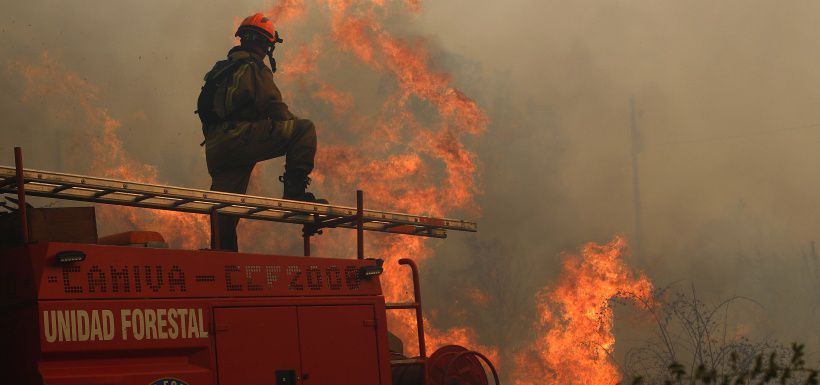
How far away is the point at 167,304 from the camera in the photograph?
8.57 metres

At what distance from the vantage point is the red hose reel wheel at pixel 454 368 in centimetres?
1111

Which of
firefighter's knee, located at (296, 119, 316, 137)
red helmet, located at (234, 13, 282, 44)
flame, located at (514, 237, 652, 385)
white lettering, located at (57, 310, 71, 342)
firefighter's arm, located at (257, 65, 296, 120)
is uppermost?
red helmet, located at (234, 13, 282, 44)

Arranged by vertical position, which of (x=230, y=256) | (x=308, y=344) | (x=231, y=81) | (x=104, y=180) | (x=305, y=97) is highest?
(x=305, y=97)

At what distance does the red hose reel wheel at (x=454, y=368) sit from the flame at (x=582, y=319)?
1562 cm

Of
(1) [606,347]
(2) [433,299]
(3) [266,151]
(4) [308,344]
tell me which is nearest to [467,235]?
(2) [433,299]

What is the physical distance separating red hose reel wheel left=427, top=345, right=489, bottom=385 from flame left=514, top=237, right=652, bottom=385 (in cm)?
1562

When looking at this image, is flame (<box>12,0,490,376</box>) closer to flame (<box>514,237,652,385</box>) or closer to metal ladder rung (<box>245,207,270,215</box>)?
flame (<box>514,237,652,385</box>)

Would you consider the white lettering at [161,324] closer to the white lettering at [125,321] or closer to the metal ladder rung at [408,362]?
the white lettering at [125,321]

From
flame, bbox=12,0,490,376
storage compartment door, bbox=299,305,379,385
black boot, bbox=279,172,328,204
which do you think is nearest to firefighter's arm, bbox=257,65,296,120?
black boot, bbox=279,172,328,204

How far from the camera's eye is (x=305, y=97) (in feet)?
87.4

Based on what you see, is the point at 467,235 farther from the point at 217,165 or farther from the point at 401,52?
the point at 217,165

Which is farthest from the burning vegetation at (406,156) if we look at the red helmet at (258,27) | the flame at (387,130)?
the red helmet at (258,27)

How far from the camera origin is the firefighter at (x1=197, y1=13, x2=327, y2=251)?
41.7 feet

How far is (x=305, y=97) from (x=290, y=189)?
14.2 m
